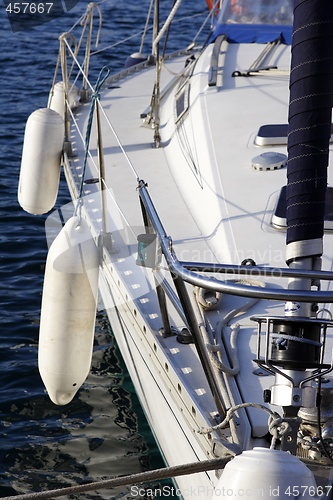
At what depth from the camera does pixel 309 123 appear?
172 centimetres

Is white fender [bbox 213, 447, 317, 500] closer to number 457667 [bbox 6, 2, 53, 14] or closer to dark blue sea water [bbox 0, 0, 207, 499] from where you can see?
dark blue sea water [bbox 0, 0, 207, 499]

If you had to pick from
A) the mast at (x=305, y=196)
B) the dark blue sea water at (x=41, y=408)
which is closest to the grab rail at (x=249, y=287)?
the mast at (x=305, y=196)

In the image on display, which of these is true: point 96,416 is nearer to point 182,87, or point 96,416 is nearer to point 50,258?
point 50,258

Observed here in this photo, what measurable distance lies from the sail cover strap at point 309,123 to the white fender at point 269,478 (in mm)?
558

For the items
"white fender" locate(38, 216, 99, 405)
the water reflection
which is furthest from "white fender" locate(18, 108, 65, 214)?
"white fender" locate(38, 216, 99, 405)

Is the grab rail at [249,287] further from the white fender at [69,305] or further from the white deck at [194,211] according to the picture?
the white fender at [69,305]

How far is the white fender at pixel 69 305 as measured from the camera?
2.82 m

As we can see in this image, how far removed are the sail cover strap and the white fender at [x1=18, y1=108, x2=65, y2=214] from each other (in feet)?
8.58

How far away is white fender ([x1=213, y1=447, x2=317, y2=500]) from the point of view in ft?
4.95

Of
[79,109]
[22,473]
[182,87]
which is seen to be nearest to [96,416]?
[22,473]

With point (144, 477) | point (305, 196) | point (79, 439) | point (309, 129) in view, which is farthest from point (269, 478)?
point (79, 439)

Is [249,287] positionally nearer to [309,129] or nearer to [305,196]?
[305,196]

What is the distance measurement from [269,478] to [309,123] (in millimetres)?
924

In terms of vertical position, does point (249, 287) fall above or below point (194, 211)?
above
